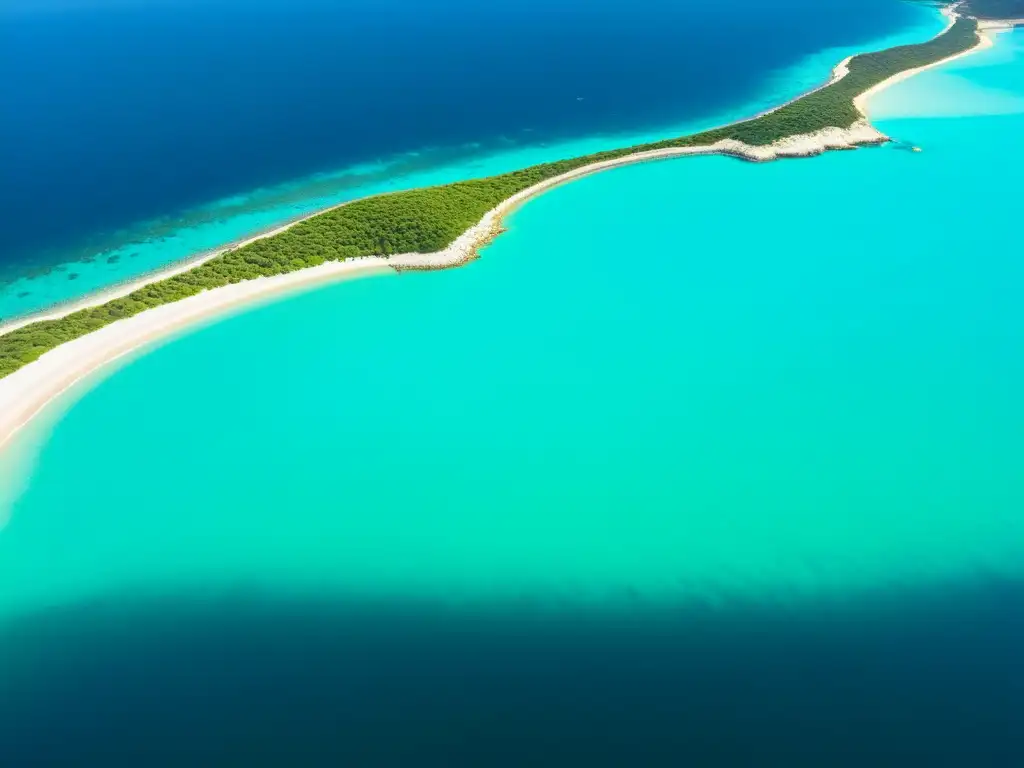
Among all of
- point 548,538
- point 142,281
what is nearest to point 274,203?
point 142,281

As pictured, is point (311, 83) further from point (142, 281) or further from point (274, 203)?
point (142, 281)

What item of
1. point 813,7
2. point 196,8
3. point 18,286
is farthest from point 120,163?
point 813,7

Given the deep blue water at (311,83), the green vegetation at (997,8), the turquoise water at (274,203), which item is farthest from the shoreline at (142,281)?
the green vegetation at (997,8)

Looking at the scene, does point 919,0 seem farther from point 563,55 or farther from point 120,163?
point 120,163

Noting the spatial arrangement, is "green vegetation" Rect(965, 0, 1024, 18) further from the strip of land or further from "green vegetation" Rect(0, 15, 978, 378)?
"green vegetation" Rect(0, 15, 978, 378)

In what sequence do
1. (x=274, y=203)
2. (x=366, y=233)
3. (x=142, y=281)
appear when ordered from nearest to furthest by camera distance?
1. (x=142, y=281)
2. (x=366, y=233)
3. (x=274, y=203)
